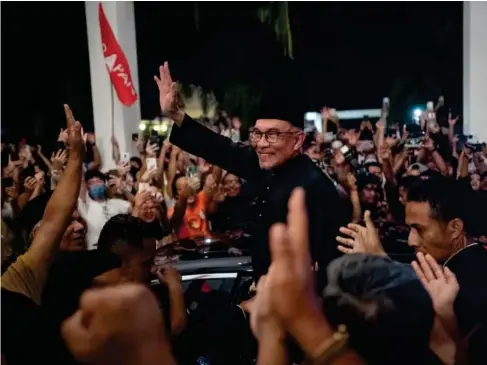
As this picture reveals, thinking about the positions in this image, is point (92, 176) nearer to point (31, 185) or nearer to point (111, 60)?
point (31, 185)

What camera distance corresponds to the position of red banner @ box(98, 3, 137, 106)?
348 centimetres

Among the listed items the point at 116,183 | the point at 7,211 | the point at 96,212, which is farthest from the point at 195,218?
the point at 96,212

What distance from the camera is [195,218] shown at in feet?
11.8

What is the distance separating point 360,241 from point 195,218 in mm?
2084

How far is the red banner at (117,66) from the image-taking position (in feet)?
11.4

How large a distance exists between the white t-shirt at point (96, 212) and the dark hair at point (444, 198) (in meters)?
0.90

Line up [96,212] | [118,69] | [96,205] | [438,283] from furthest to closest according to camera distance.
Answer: [118,69]
[96,205]
[96,212]
[438,283]

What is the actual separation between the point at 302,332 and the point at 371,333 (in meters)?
0.12

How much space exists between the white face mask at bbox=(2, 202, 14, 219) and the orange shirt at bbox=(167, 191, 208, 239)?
75 centimetres

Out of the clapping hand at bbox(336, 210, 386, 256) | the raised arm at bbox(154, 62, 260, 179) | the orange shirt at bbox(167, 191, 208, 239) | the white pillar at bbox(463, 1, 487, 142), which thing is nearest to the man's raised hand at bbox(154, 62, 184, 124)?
the raised arm at bbox(154, 62, 260, 179)

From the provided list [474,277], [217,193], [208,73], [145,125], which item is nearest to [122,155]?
[217,193]

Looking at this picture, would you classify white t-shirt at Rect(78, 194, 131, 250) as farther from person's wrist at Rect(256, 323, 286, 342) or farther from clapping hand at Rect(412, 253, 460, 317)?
clapping hand at Rect(412, 253, 460, 317)

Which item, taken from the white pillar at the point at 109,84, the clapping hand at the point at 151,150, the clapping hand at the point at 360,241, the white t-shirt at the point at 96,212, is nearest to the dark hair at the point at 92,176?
the white t-shirt at the point at 96,212

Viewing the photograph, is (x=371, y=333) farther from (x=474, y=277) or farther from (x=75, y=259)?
(x=75, y=259)
